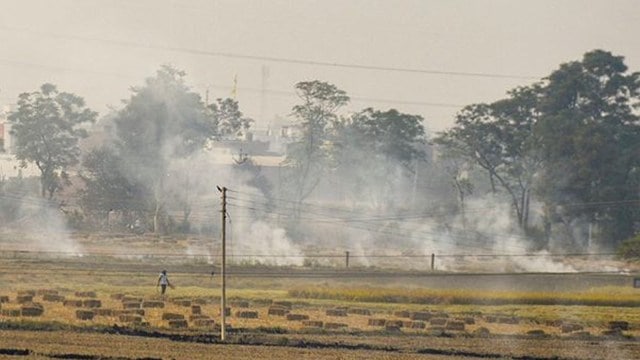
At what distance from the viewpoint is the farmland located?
52062 millimetres

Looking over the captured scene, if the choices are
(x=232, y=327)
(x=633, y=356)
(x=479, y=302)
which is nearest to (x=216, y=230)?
(x=479, y=302)

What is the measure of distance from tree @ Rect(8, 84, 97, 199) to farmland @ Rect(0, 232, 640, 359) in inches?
1019

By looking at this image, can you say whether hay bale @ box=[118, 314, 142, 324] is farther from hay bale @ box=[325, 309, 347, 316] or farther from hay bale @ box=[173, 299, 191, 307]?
hay bale @ box=[325, 309, 347, 316]

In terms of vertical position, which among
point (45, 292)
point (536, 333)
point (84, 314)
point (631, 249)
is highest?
point (631, 249)

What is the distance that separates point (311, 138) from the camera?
404ft

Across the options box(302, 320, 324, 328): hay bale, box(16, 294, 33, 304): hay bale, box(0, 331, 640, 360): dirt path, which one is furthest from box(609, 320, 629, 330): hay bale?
box(16, 294, 33, 304): hay bale

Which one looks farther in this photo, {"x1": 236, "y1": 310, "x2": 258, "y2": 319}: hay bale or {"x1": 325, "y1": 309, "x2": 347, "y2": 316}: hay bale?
{"x1": 325, "y1": 309, "x2": 347, "y2": 316}: hay bale

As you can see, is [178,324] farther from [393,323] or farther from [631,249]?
[631,249]

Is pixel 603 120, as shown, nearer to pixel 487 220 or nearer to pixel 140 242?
pixel 487 220

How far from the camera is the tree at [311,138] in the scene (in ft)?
403

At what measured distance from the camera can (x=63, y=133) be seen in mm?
121062

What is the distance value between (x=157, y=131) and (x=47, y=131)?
11178mm

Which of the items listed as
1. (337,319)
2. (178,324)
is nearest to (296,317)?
(337,319)

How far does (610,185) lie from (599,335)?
4795 centimetres
